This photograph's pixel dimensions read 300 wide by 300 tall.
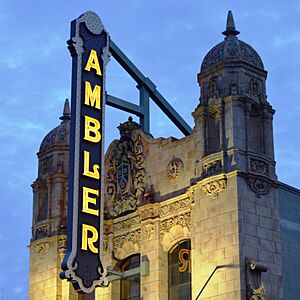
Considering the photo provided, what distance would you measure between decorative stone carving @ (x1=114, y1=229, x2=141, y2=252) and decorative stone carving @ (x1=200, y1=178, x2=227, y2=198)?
4425 mm

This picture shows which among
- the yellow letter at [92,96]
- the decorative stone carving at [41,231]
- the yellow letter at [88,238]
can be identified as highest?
the yellow letter at [92,96]

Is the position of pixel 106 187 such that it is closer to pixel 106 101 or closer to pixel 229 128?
pixel 106 101

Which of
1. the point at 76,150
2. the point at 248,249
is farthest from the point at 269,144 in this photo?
the point at 76,150

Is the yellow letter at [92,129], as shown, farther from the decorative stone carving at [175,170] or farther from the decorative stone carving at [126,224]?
the decorative stone carving at [126,224]

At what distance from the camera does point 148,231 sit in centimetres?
3462

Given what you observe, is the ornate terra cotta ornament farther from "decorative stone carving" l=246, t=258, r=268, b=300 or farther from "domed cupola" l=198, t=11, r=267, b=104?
"decorative stone carving" l=246, t=258, r=268, b=300

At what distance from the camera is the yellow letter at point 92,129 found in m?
33.7

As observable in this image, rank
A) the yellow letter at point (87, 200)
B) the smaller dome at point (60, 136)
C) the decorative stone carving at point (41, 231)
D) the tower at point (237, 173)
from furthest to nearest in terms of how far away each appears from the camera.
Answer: the smaller dome at point (60, 136) → the decorative stone carving at point (41, 231) → the yellow letter at point (87, 200) → the tower at point (237, 173)

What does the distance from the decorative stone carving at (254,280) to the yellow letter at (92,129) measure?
7.34m

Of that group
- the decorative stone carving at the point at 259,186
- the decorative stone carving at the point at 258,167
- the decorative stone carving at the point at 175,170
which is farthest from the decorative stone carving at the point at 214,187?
the decorative stone carving at the point at 175,170

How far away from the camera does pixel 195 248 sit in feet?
105

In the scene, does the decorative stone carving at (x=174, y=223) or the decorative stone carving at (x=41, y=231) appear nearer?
the decorative stone carving at (x=174, y=223)

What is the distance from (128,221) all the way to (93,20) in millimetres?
7574

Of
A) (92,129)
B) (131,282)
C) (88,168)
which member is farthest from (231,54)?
(131,282)
